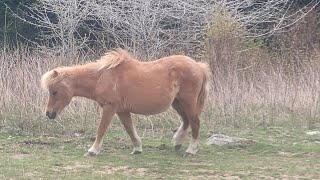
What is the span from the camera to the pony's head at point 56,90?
8.03 meters

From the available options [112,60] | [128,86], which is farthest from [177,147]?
[112,60]

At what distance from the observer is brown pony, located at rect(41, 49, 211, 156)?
8.01 meters

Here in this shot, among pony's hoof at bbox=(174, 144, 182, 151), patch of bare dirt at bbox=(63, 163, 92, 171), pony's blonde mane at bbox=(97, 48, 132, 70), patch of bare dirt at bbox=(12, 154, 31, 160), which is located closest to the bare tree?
pony's hoof at bbox=(174, 144, 182, 151)

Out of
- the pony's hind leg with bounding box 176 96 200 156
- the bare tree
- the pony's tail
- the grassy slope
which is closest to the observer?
the grassy slope

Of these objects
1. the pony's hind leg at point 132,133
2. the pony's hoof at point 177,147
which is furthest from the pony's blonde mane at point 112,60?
the pony's hoof at point 177,147

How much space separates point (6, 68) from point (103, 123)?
14.1ft

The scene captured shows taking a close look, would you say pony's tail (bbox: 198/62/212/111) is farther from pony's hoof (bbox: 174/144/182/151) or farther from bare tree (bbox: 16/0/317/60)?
bare tree (bbox: 16/0/317/60)

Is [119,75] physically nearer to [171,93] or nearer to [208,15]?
[171,93]

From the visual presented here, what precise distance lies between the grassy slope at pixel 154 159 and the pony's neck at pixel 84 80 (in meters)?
0.69

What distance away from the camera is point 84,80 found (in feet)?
26.5

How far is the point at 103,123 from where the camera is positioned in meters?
7.93

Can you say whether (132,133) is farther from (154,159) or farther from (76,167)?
(76,167)

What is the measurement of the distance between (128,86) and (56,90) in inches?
33.2

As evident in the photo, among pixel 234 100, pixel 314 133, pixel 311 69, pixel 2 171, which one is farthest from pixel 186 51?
pixel 2 171
